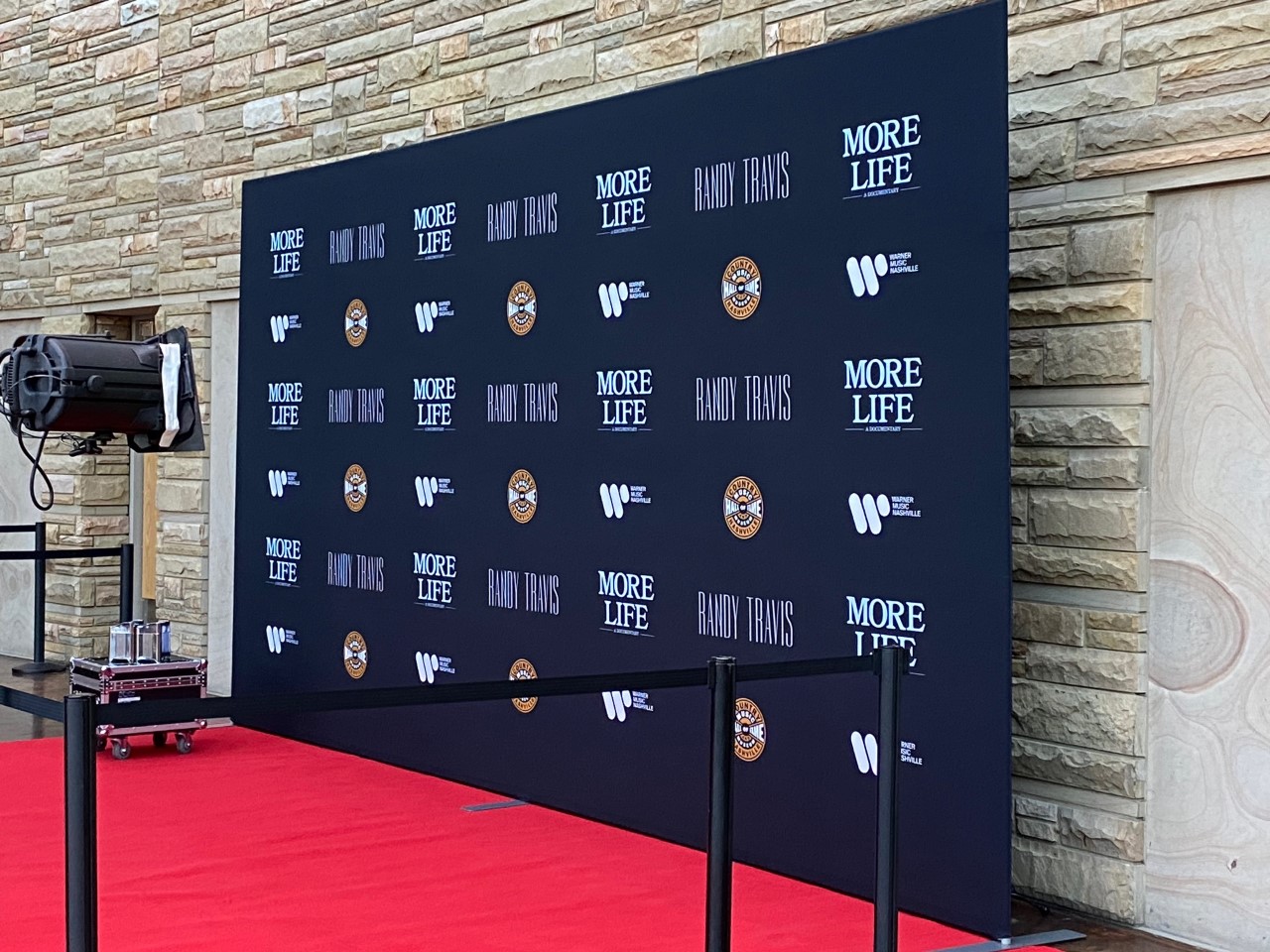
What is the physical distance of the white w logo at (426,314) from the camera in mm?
7617

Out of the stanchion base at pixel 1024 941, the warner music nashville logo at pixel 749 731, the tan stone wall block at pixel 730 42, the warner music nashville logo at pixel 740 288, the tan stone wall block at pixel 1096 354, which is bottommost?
the stanchion base at pixel 1024 941

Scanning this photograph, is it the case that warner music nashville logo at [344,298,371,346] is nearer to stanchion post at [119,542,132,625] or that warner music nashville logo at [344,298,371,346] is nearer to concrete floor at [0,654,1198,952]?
stanchion post at [119,542,132,625]

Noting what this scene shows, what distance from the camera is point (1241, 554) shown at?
16.7 feet

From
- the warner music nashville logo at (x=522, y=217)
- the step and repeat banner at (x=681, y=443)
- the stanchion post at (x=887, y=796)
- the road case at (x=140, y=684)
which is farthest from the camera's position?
the road case at (x=140, y=684)

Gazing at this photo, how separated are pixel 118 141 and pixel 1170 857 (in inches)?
330

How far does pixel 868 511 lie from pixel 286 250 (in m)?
4.34

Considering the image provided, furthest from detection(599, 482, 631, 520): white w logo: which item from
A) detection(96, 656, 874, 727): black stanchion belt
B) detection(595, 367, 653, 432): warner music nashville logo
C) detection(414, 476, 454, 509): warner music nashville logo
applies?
detection(96, 656, 874, 727): black stanchion belt

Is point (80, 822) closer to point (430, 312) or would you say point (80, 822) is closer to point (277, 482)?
point (430, 312)

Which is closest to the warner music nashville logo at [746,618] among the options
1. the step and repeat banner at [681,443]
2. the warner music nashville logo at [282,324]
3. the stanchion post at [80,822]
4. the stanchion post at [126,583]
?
the step and repeat banner at [681,443]

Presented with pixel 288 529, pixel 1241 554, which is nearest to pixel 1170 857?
pixel 1241 554

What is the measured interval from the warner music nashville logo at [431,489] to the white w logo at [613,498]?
43.1 inches

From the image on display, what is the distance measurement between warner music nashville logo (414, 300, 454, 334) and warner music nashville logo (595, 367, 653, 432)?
1.17 metres

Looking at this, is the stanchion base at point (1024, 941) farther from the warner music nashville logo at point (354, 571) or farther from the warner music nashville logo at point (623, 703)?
the warner music nashville logo at point (354, 571)

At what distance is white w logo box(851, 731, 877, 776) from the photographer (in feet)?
17.9
